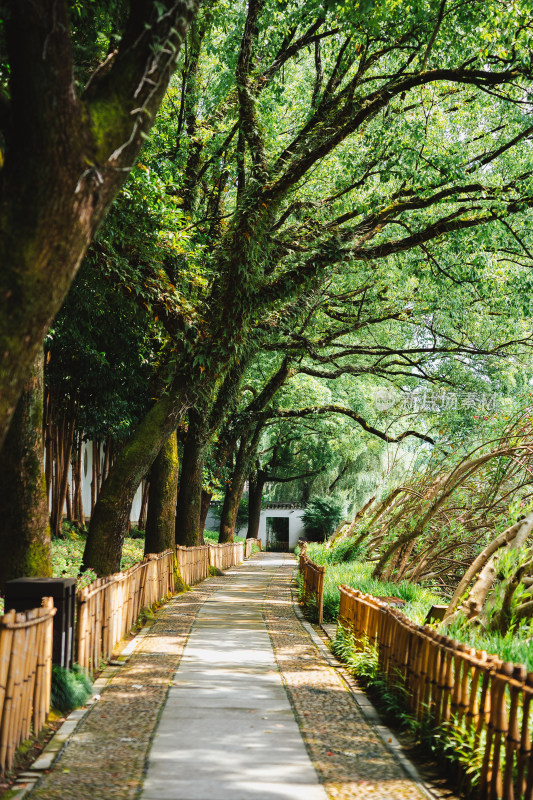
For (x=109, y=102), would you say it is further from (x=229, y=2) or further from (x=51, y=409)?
(x=51, y=409)

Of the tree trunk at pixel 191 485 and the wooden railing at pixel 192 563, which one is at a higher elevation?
the tree trunk at pixel 191 485

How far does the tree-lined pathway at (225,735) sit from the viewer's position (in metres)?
5.04

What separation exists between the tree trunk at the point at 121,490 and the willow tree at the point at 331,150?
2cm

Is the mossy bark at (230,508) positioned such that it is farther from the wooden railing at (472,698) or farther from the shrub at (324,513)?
the wooden railing at (472,698)

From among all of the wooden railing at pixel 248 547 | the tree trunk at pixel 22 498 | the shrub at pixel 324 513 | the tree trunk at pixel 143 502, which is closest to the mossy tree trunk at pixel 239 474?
the tree trunk at pixel 143 502

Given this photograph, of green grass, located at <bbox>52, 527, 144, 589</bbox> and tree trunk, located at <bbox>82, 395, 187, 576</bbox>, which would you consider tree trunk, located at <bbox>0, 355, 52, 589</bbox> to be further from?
tree trunk, located at <bbox>82, 395, 187, 576</bbox>

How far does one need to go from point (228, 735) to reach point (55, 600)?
1.93 metres

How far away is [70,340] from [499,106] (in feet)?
31.0

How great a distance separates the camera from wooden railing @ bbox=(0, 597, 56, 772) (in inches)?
201

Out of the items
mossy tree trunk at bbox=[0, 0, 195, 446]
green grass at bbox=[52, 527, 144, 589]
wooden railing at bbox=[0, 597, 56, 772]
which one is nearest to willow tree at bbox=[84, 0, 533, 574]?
green grass at bbox=[52, 527, 144, 589]

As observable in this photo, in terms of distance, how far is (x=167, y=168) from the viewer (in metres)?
14.3

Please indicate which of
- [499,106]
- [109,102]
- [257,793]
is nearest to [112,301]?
[499,106]

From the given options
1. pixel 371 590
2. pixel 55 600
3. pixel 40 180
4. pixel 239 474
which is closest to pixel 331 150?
pixel 371 590

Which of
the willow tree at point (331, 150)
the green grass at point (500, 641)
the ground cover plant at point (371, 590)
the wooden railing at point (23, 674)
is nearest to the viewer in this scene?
the wooden railing at point (23, 674)
